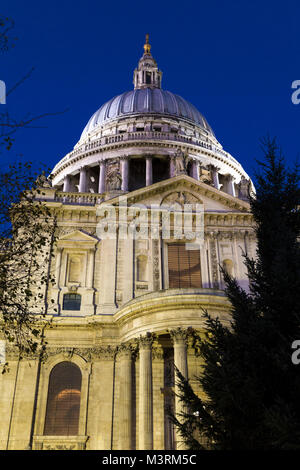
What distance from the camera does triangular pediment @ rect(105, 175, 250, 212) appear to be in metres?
30.9

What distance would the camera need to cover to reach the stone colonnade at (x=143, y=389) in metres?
20.8

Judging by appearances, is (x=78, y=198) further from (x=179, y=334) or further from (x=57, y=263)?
(x=179, y=334)

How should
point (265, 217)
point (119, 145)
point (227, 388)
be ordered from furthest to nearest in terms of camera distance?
point (119, 145), point (265, 217), point (227, 388)

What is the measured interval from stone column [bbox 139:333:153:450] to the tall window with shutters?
583cm

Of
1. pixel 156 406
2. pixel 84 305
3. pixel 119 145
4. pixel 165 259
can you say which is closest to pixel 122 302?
pixel 84 305

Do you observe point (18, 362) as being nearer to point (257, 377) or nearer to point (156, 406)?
point (156, 406)

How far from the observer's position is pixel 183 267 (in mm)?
28906

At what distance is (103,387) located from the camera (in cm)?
2400

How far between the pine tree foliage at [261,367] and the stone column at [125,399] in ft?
34.7

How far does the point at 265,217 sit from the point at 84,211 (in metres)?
17.7

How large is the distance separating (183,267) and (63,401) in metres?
10.7

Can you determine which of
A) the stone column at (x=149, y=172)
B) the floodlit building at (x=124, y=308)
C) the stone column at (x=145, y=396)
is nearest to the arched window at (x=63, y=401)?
the floodlit building at (x=124, y=308)

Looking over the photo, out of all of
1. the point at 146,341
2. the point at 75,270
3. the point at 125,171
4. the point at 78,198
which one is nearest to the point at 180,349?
the point at 146,341

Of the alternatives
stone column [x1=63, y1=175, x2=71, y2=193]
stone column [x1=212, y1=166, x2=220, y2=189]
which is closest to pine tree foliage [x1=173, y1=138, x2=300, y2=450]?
stone column [x1=212, y1=166, x2=220, y2=189]
